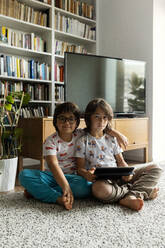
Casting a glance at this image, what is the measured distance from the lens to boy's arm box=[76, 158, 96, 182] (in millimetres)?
1541

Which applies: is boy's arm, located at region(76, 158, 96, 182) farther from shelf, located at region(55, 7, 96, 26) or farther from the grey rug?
shelf, located at region(55, 7, 96, 26)

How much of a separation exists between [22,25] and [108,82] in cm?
115

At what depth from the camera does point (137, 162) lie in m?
3.21

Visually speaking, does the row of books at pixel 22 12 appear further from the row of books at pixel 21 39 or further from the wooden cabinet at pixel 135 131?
the wooden cabinet at pixel 135 131

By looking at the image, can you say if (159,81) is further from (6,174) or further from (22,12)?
(6,174)

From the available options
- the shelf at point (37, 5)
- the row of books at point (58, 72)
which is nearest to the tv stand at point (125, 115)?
the row of books at point (58, 72)

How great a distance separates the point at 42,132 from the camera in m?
2.28

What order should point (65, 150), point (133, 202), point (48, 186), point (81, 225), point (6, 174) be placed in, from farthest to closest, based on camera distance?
point (6, 174) → point (65, 150) → point (48, 186) → point (133, 202) → point (81, 225)

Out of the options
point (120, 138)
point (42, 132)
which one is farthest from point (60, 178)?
point (42, 132)

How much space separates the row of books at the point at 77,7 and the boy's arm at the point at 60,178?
235cm

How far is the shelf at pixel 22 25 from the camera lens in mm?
2813

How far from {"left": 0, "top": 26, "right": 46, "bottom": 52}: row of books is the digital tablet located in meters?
2.00

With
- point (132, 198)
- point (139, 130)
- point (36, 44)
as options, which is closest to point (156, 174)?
point (132, 198)

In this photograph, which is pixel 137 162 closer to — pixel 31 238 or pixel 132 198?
pixel 132 198
